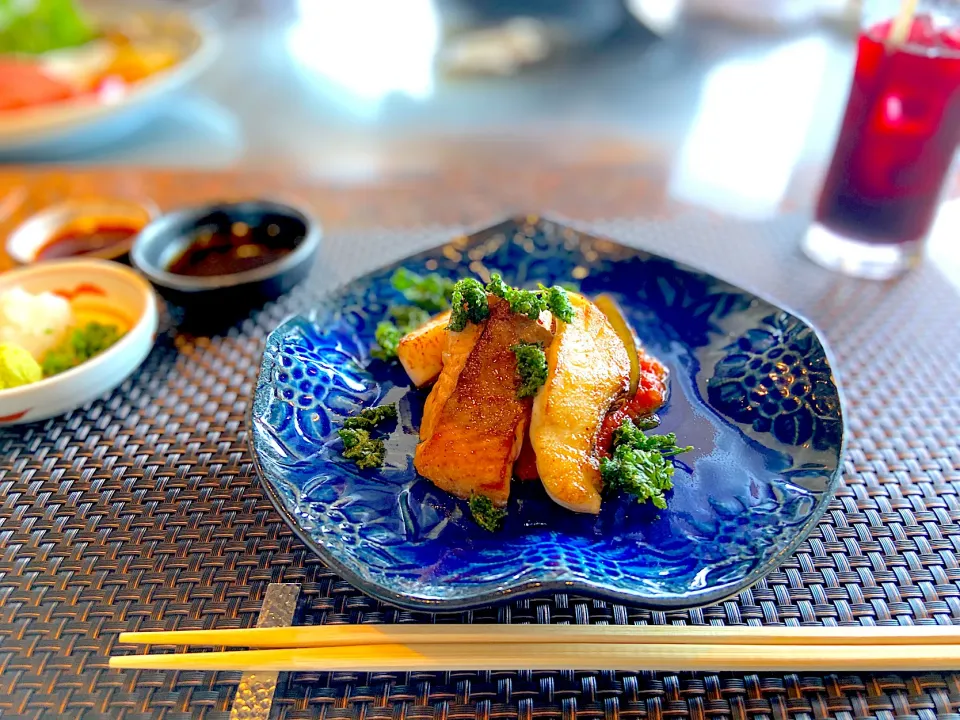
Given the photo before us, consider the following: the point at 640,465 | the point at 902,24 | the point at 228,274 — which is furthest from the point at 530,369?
the point at 902,24

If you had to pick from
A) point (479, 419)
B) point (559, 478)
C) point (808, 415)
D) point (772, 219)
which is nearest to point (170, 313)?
point (479, 419)

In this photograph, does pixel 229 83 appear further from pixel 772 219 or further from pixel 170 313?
pixel 772 219

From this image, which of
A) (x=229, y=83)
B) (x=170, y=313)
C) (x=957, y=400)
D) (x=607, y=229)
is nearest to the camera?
(x=957, y=400)

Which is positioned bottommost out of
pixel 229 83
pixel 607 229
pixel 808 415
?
pixel 229 83

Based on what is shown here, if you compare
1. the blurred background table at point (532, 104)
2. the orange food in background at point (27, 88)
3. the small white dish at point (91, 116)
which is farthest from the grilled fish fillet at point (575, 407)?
the orange food in background at point (27, 88)

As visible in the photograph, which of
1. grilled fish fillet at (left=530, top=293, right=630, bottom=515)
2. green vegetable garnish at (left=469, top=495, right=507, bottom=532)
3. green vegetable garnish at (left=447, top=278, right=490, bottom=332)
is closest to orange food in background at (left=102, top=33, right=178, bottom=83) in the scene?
green vegetable garnish at (left=447, top=278, right=490, bottom=332)

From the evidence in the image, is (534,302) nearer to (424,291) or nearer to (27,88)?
(424,291)
